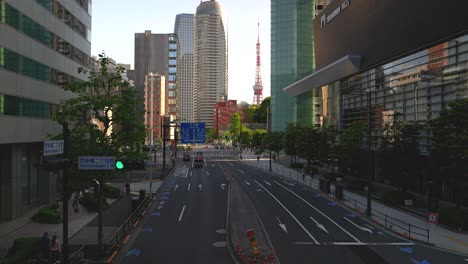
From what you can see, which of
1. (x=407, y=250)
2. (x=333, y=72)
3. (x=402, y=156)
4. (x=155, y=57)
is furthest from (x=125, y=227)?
(x=155, y=57)

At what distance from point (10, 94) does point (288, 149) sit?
183 ft

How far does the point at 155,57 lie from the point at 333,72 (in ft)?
431

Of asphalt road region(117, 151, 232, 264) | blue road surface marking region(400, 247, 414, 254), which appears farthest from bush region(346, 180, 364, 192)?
blue road surface marking region(400, 247, 414, 254)

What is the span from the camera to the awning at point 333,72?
5509cm

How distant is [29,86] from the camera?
29.8 metres

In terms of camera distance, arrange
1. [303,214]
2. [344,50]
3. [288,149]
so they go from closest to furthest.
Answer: [303,214]
[344,50]
[288,149]

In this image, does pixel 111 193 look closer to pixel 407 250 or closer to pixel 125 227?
pixel 125 227

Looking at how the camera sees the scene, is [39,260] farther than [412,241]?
No

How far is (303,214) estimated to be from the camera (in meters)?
31.1

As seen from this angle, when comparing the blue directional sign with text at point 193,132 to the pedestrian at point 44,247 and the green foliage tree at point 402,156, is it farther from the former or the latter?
the pedestrian at point 44,247

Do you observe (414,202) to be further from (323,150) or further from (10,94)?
(10,94)

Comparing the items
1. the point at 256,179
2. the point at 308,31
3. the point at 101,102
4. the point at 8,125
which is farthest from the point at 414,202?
the point at 308,31

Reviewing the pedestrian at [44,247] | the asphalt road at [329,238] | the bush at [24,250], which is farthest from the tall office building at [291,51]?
the pedestrian at [44,247]

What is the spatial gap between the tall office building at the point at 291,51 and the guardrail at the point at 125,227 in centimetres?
8805
